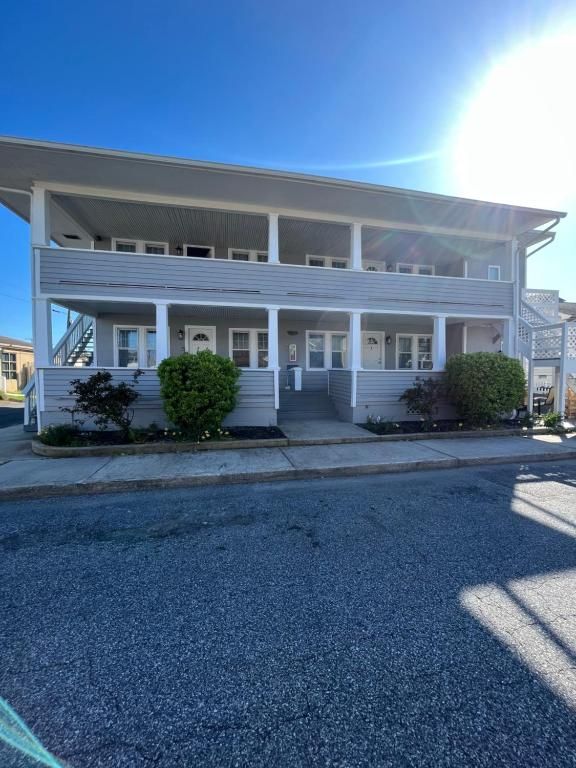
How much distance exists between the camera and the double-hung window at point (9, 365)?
74.7ft

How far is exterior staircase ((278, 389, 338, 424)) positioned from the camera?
10.0 m

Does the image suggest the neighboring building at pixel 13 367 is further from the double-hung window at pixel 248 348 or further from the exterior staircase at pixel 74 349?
the double-hung window at pixel 248 348

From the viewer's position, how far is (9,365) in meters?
23.3

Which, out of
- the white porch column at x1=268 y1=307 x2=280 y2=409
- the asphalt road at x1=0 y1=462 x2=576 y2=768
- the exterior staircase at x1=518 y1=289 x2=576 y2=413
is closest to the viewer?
the asphalt road at x1=0 y1=462 x2=576 y2=768

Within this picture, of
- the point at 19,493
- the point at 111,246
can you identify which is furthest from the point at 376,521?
the point at 111,246

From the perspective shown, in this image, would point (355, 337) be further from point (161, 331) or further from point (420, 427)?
point (161, 331)

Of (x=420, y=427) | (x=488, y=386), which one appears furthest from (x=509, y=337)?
(x=420, y=427)

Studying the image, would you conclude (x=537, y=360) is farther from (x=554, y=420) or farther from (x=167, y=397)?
(x=167, y=397)

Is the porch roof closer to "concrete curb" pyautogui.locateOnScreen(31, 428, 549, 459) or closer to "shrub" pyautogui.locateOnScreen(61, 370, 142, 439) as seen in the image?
"shrub" pyautogui.locateOnScreen(61, 370, 142, 439)

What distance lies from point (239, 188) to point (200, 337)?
5019 mm

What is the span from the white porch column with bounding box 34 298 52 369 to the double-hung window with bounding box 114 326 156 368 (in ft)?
9.64

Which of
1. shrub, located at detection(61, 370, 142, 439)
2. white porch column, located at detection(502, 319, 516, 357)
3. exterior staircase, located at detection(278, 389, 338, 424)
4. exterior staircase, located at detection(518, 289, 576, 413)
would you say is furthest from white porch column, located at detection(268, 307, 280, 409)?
exterior staircase, located at detection(518, 289, 576, 413)

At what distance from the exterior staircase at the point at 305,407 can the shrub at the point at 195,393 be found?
3123 millimetres

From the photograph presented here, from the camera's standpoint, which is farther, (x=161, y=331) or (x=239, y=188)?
(x=161, y=331)
